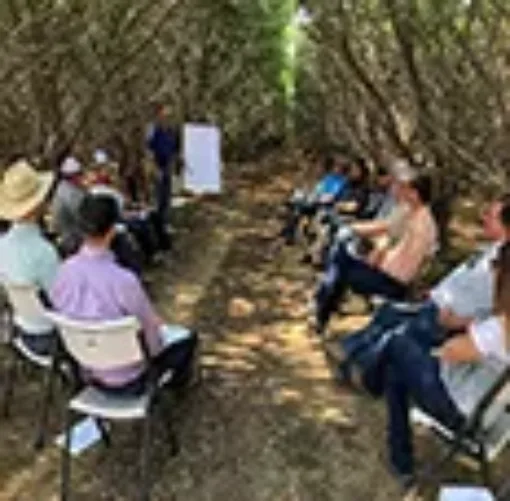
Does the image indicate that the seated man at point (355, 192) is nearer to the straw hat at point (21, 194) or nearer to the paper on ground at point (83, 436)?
the straw hat at point (21, 194)

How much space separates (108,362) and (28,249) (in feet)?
4.18

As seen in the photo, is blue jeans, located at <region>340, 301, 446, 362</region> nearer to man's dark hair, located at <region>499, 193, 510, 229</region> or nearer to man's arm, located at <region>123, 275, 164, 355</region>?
man's dark hair, located at <region>499, 193, 510, 229</region>

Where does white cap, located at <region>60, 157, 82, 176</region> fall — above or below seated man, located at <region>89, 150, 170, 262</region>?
above

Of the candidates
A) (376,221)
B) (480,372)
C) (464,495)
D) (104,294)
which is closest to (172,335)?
(104,294)

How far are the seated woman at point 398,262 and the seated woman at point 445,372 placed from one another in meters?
1.90

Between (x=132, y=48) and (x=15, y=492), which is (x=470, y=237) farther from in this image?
(x=15, y=492)

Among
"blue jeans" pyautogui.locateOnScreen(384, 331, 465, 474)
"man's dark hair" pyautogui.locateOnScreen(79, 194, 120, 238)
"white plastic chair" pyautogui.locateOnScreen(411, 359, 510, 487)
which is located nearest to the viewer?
"white plastic chair" pyautogui.locateOnScreen(411, 359, 510, 487)

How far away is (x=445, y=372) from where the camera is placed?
Answer: 469cm

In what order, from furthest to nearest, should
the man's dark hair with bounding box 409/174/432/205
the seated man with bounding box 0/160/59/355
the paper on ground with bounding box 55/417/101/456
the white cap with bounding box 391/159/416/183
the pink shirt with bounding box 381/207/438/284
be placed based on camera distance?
the white cap with bounding box 391/159/416/183
the man's dark hair with bounding box 409/174/432/205
the pink shirt with bounding box 381/207/438/284
the seated man with bounding box 0/160/59/355
the paper on ground with bounding box 55/417/101/456

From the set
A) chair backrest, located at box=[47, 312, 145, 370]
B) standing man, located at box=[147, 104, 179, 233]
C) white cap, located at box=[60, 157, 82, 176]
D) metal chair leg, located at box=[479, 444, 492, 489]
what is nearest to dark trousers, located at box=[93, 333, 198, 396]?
chair backrest, located at box=[47, 312, 145, 370]

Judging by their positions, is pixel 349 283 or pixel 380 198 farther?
pixel 380 198

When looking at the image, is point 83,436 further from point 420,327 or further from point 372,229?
point 372,229

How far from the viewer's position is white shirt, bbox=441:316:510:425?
435cm

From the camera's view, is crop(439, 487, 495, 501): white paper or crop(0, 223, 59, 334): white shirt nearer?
crop(439, 487, 495, 501): white paper
